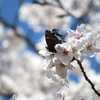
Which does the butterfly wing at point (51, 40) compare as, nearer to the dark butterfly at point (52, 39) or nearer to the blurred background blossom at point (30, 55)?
the dark butterfly at point (52, 39)

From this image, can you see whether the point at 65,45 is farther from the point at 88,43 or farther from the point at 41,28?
the point at 41,28

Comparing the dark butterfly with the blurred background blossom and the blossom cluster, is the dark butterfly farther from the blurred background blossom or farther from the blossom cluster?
the blurred background blossom

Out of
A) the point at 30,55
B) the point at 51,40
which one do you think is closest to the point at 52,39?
the point at 51,40

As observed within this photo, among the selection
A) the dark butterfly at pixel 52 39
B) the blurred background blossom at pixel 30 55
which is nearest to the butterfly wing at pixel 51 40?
the dark butterfly at pixel 52 39

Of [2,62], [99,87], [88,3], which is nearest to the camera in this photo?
[99,87]

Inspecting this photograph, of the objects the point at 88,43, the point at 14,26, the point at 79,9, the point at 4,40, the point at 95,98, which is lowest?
the point at 95,98

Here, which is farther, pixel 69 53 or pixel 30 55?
pixel 30 55

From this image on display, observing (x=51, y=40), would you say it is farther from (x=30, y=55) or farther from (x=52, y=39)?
(x=30, y=55)

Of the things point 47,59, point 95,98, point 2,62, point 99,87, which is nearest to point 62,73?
point 47,59
